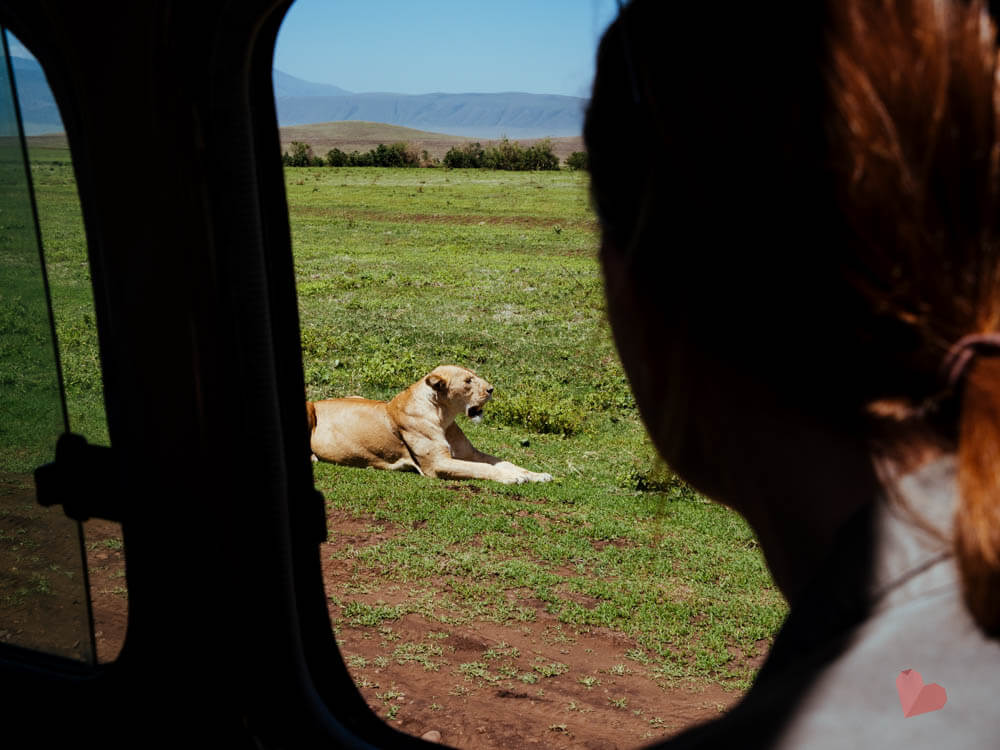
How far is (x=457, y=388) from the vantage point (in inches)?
265

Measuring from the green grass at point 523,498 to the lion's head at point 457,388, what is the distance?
1.67 ft

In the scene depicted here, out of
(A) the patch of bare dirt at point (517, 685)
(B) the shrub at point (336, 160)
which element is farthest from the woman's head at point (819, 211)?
(B) the shrub at point (336, 160)

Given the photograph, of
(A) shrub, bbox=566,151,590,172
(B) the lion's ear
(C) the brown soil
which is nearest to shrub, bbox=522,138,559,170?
(B) the lion's ear

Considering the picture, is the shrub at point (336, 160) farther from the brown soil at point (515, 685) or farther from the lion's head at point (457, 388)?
the brown soil at point (515, 685)

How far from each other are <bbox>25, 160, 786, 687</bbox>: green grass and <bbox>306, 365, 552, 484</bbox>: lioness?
0.15 metres

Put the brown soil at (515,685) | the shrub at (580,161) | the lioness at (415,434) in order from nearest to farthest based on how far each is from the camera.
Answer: the shrub at (580,161) < the brown soil at (515,685) < the lioness at (415,434)

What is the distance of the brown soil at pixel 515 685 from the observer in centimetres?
333

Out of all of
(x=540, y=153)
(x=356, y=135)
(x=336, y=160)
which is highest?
(x=356, y=135)

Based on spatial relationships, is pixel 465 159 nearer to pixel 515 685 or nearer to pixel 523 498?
pixel 523 498

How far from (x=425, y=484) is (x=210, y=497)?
4.86 meters

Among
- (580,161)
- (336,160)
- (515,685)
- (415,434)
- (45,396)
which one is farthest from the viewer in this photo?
(336,160)

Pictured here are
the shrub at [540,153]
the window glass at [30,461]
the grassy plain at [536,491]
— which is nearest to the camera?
the window glass at [30,461]

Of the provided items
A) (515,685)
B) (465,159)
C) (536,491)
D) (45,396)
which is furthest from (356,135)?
(45,396)

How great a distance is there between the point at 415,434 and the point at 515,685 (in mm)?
2986
